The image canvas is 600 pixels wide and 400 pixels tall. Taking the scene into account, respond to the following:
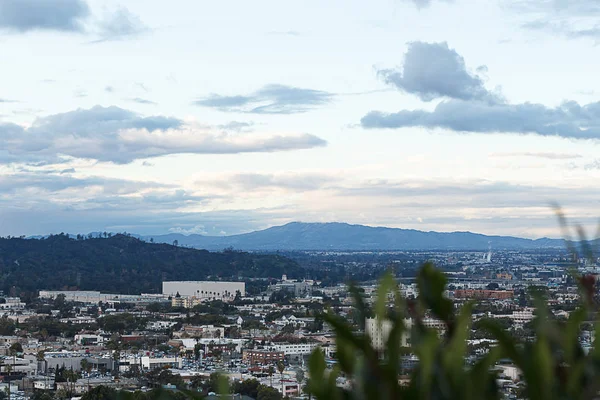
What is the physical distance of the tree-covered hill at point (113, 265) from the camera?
72062 millimetres

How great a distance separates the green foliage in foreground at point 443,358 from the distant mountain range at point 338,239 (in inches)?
6076

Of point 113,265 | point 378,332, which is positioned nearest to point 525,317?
point 378,332

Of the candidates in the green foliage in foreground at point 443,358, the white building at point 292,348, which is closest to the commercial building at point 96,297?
the white building at point 292,348

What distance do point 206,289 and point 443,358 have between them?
65843mm

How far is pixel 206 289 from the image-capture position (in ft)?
219

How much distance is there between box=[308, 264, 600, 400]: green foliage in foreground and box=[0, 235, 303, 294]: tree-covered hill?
67149mm

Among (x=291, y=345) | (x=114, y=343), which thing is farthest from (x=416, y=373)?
(x=114, y=343)

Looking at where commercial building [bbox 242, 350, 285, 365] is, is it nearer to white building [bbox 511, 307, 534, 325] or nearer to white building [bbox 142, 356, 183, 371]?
white building [bbox 142, 356, 183, 371]

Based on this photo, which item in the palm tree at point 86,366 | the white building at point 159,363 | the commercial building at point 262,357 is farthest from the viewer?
the commercial building at point 262,357

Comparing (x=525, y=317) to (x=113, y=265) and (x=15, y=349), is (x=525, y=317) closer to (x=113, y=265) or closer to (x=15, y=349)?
(x=15, y=349)

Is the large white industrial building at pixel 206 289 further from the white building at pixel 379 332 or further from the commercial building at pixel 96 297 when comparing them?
the white building at pixel 379 332

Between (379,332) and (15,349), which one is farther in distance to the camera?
(15,349)

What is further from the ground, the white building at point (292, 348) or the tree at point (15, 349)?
the white building at point (292, 348)

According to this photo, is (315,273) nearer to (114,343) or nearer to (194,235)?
(114,343)
